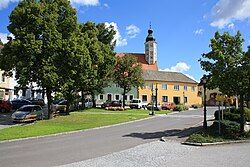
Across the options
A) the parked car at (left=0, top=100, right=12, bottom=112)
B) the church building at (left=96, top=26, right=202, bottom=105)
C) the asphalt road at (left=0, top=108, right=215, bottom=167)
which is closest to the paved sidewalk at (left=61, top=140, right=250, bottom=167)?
the asphalt road at (left=0, top=108, right=215, bottom=167)

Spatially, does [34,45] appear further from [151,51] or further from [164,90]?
[151,51]

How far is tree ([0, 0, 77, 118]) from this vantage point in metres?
35.2

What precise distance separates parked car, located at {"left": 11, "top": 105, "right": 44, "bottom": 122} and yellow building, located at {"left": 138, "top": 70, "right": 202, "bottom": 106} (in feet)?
167

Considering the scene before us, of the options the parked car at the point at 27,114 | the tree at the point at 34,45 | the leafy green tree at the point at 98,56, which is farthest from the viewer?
the leafy green tree at the point at 98,56

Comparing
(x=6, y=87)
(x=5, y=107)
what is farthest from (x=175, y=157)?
(x=6, y=87)

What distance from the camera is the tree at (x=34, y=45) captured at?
3525 cm

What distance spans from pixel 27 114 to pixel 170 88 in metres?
59.0

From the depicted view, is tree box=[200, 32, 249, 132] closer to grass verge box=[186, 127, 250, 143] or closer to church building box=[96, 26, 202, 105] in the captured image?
grass verge box=[186, 127, 250, 143]

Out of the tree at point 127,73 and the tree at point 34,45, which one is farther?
the tree at point 127,73

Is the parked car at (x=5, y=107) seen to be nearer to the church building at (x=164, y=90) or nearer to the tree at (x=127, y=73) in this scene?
the tree at (x=127, y=73)

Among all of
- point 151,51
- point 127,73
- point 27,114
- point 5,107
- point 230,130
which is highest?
point 151,51

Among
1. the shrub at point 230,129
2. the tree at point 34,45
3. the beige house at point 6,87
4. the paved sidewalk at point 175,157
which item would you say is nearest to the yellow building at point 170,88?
the beige house at point 6,87

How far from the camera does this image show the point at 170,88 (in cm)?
9094

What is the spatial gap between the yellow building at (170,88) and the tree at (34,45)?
A: 171 feet
